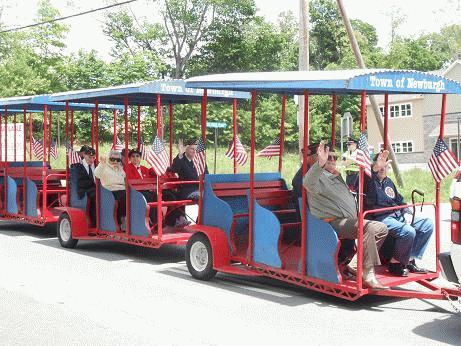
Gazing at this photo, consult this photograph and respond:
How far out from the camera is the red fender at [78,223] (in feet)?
36.1

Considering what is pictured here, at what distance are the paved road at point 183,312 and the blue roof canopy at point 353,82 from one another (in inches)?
88.8

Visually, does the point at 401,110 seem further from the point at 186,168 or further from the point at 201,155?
the point at 201,155

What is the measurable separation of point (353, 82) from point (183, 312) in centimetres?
285

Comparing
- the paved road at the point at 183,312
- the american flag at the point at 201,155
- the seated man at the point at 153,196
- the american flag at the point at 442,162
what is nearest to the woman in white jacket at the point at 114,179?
the seated man at the point at 153,196

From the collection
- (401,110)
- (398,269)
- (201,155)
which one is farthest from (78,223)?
(401,110)

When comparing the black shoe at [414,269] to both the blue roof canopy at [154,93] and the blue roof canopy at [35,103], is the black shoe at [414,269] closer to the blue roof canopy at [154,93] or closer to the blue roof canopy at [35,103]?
the blue roof canopy at [154,93]

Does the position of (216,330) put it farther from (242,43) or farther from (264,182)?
(242,43)

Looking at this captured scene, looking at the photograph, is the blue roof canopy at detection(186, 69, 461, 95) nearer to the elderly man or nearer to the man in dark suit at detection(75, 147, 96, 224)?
the elderly man

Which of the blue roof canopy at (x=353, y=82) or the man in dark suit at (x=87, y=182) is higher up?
the blue roof canopy at (x=353, y=82)

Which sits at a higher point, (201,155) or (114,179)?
(201,155)

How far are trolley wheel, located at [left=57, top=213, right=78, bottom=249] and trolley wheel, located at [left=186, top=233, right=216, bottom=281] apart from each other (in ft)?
10.7

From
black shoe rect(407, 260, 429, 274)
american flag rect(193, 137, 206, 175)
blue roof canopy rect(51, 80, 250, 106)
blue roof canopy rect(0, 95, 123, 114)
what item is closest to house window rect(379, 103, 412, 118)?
blue roof canopy rect(0, 95, 123, 114)

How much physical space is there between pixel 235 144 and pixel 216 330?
4.43 metres

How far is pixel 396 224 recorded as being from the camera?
7.07 meters
